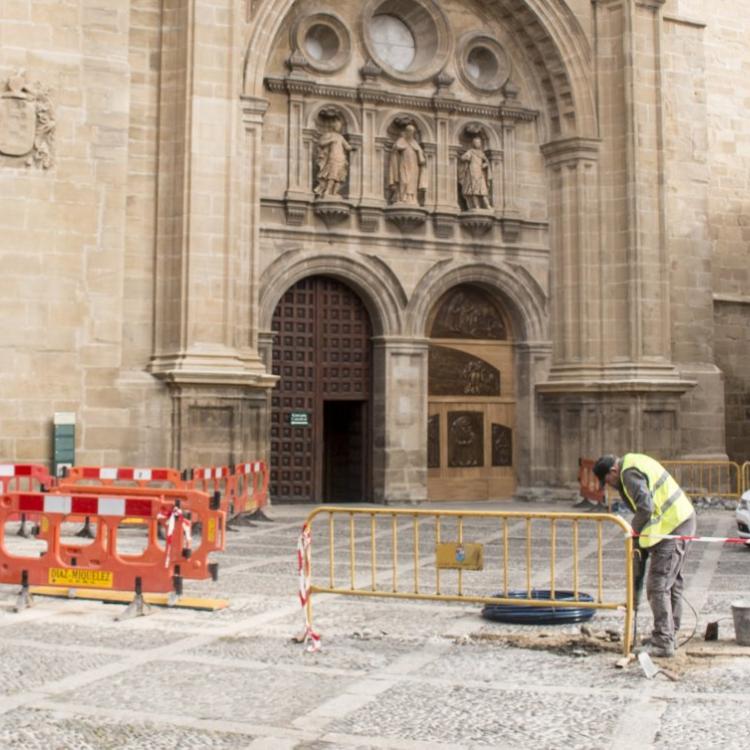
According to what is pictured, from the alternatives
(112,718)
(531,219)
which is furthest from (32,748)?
(531,219)

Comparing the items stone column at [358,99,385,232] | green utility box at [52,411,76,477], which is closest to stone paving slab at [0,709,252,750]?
green utility box at [52,411,76,477]

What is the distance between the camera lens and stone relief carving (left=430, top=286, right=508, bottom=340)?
74.9ft

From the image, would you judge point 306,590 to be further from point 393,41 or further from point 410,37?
point 410,37

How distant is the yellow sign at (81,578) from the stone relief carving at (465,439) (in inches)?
510

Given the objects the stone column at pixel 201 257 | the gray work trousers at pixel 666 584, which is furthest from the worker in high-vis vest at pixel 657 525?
the stone column at pixel 201 257

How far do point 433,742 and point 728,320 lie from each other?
2219 cm

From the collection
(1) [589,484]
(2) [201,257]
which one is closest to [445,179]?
(2) [201,257]

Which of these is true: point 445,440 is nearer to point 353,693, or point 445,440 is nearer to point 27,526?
point 27,526

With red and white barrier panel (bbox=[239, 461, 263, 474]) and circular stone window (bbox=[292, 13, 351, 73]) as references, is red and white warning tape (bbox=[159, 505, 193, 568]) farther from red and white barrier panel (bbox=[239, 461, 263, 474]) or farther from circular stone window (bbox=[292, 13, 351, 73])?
circular stone window (bbox=[292, 13, 351, 73])

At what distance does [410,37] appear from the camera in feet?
75.0

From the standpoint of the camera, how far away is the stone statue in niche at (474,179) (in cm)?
2250

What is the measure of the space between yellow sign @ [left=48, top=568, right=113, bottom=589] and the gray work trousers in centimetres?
477

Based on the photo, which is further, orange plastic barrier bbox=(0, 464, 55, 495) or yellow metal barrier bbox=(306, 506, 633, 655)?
orange plastic barrier bbox=(0, 464, 55, 495)

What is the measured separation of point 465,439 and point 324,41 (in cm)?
816
